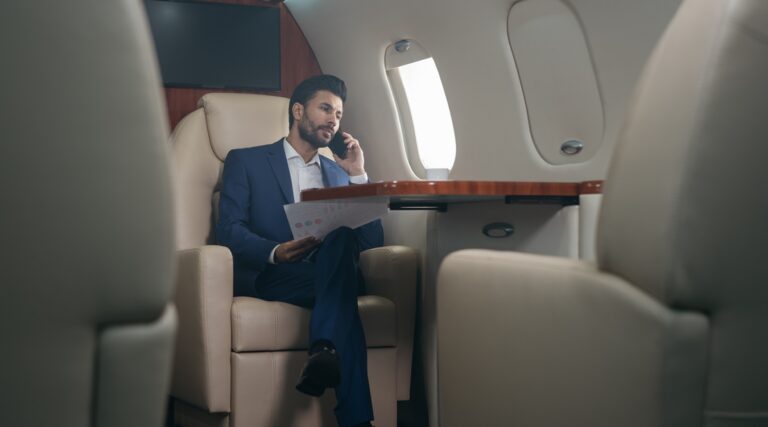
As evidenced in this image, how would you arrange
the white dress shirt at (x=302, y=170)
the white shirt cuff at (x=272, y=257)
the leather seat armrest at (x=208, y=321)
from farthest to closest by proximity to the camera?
the white dress shirt at (x=302, y=170) → the white shirt cuff at (x=272, y=257) → the leather seat armrest at (x=208, y=321)

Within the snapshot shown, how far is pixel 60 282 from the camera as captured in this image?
0.75 m

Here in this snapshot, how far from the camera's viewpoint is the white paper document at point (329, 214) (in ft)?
8.73

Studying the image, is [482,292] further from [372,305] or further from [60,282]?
[372,305]

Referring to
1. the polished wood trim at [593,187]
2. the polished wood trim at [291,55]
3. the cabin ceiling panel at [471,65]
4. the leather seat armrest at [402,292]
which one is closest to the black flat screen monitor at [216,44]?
the polished wood trim at [291,55]

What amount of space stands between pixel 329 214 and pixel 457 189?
66 centimetres

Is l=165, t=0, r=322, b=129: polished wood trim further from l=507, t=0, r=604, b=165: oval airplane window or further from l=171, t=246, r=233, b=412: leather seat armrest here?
l=171, t=246, r=233, b=412: leather seat armrest

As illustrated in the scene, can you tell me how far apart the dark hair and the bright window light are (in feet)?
2.03

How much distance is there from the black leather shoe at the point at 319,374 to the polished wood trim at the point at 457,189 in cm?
54

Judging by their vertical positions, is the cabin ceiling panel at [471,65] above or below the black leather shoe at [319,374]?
above

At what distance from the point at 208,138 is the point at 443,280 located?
242 cm

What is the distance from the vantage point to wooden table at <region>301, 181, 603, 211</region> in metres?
2.23

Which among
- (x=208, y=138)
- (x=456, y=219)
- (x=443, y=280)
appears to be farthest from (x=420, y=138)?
(x=443, y=280)

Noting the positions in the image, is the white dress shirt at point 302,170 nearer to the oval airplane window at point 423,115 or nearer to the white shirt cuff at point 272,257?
the white shirt cuff at point 272,257

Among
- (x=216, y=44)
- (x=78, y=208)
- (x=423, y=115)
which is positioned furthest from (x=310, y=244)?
(x=78, y=208)
